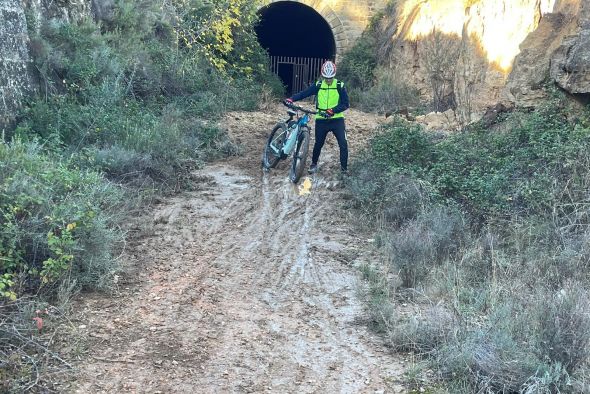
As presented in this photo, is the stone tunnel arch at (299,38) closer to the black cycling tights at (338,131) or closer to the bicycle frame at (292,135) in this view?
the bicycle frame at (292,135)

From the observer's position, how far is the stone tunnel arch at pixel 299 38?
18.8 meters

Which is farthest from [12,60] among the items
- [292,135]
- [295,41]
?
[295,41]

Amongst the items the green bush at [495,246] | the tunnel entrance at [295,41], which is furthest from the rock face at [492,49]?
the tunnel entrance at [295,41]

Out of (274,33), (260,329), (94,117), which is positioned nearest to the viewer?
(260,329)

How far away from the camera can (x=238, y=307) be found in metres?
5.10

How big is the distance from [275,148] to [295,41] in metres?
17.1

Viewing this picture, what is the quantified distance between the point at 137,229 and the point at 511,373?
4.23m

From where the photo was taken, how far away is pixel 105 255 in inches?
208

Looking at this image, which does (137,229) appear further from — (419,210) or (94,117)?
(419,210)

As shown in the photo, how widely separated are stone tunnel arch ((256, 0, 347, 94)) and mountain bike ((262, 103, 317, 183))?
1009cm

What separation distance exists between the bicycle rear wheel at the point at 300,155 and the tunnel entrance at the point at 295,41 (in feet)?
37.6

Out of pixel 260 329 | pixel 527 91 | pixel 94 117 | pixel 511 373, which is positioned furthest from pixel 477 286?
pixel 94 117

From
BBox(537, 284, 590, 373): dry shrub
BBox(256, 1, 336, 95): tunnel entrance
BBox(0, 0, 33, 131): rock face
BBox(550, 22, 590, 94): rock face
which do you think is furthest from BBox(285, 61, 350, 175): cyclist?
BBox(256, 1, 336, 95): tunnel entrance

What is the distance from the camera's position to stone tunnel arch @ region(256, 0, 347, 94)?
739 inches
